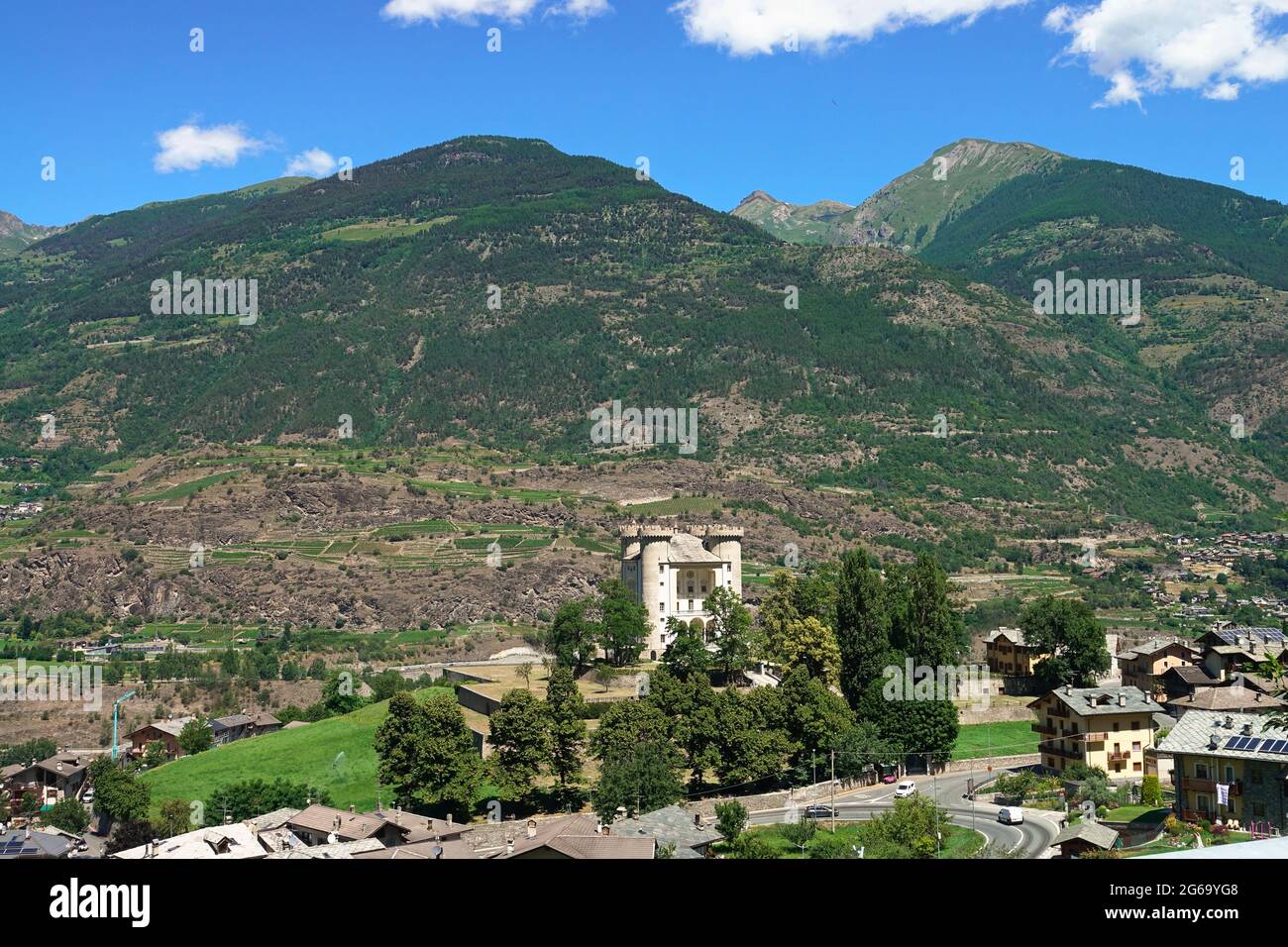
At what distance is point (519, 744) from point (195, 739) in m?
36.0

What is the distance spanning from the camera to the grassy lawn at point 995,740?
66.0 meters

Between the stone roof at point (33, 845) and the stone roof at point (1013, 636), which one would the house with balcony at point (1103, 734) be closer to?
the stone roof at point (1013, 636)

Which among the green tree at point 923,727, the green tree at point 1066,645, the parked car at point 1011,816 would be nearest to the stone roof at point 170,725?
the green tree at point 923,727

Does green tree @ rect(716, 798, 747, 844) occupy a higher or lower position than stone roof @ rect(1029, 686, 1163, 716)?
lower

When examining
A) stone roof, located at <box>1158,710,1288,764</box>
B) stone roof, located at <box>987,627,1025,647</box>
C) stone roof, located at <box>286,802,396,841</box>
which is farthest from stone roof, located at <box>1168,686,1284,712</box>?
stone roof, located at <box>286,802,396,841</box>

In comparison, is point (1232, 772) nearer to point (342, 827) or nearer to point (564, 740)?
point (564, 740)

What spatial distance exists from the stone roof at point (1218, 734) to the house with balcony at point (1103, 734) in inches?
365

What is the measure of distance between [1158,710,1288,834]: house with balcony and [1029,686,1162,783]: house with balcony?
10.7 meters

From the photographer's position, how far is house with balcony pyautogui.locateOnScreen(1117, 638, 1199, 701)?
78.7 metres

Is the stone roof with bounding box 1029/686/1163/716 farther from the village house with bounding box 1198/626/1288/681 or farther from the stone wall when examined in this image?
the village house with bounding box 1198/626/1288/681

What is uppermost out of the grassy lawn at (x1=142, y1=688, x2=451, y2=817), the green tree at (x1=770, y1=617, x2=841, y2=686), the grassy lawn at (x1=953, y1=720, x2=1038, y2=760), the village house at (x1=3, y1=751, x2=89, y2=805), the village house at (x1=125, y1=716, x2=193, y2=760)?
the green tree at (x1=770, y1=617, x2=841, y2=686)

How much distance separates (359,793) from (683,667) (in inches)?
661

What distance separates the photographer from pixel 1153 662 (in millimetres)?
79750
